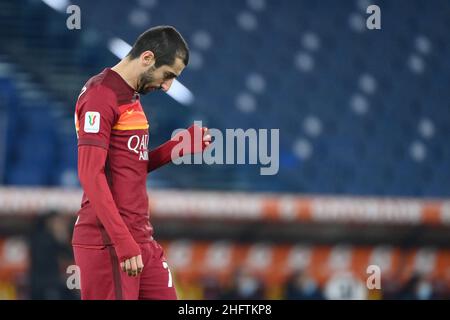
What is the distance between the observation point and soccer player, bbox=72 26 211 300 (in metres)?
2.37

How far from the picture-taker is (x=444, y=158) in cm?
777

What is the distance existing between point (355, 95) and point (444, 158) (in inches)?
36.1

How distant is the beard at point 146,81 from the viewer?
8.13 ft

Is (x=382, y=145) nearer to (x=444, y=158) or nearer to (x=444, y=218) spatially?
(x=444, y=158)

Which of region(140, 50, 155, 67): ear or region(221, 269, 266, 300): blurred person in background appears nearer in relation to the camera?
region(140, 50, 155, 67): ear

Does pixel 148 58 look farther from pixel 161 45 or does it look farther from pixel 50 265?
pixel 50 265

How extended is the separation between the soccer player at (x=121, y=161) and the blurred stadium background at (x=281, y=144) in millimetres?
3296

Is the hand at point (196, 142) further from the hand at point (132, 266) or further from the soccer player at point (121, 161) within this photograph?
the hand at point (132, 266)

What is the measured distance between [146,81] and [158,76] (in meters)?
0.04

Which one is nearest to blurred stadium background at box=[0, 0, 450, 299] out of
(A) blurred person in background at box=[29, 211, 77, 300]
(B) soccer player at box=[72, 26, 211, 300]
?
(A) blurred person in background at box=[29, 211, 77, 300]

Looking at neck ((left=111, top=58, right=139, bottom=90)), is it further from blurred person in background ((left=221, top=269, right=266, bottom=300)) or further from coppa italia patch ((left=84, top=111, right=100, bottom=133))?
blurred person in background ((left=221, top=269, right=266, bottom=300))

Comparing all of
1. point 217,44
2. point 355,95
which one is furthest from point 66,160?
point 355,95

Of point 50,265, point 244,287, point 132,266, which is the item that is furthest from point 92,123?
point 244,287

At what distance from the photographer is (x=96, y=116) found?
2.37 m
